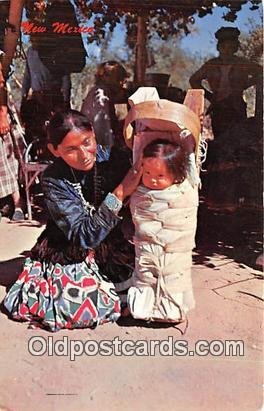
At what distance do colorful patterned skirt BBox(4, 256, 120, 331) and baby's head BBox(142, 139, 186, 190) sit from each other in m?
0.50

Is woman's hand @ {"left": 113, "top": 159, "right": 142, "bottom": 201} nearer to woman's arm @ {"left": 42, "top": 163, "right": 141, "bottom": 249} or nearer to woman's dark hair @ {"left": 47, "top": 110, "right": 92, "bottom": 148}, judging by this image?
woman's arm @ {"left": 42, "top": 163, "right": 141, "bottom": 249}

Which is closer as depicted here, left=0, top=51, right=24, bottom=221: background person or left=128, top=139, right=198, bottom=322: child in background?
left=128, top=139, right=198, bottom=322: child in background

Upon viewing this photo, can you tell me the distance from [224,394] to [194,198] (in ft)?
2.78

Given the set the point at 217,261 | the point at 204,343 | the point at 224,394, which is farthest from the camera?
the point at 217,261

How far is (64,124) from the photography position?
2.46m

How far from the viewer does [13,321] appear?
2586 millimetres

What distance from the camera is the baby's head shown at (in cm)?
238

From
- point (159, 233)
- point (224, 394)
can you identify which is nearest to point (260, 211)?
point (159, 233)

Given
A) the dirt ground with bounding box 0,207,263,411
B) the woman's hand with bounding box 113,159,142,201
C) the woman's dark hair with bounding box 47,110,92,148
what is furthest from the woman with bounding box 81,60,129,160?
the dirt ground with bounding box 0,207,263,411

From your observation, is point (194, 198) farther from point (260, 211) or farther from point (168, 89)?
point (168, 89)

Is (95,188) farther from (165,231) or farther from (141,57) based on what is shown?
(141,57)

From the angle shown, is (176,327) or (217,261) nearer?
(176,327)

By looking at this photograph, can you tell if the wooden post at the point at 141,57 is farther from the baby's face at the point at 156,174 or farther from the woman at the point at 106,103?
the baby's face at the point at 156,174

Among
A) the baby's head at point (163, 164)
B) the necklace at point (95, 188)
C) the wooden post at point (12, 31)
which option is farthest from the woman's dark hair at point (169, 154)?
the wooden post at point (12, 31)
